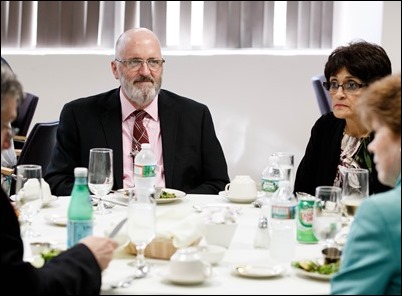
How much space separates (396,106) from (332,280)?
18.1 inches

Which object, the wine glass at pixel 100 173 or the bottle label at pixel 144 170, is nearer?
the wine glass at pixel 100 173

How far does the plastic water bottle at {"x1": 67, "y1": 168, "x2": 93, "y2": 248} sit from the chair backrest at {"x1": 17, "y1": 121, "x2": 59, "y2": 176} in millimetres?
1945

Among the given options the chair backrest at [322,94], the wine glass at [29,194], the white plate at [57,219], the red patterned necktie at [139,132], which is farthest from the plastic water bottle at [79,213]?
the chair backrest at [322,94]

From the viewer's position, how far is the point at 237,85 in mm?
7691

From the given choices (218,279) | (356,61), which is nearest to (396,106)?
(218,279)

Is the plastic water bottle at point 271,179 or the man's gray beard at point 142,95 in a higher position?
the man's gray beard at point 142,95

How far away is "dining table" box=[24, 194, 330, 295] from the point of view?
2.23 meters

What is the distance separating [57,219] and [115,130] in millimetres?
1049

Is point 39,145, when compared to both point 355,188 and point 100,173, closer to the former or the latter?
point 100,173

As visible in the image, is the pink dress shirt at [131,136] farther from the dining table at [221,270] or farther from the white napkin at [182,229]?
the white napkin at [182,229]

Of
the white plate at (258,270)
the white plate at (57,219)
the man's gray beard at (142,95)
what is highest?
the man's gray beard at (142,95)

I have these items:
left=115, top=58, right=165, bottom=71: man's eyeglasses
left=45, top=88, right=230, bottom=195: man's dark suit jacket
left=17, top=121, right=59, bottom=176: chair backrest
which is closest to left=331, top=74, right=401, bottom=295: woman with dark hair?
left=45, top=88, right=230, bottom=195: man's dark suit jacket

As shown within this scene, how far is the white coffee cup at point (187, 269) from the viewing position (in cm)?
226

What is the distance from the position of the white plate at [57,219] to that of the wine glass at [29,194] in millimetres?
97
